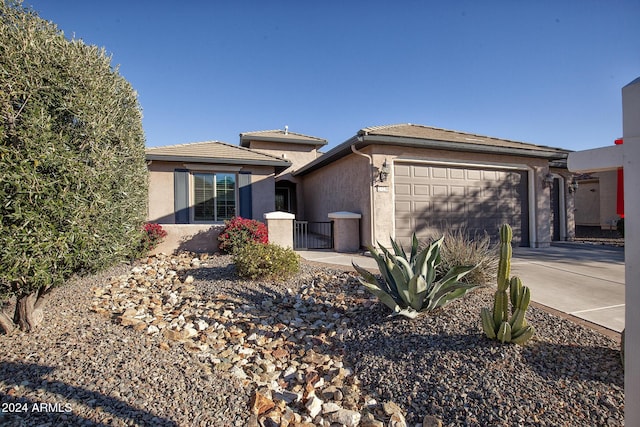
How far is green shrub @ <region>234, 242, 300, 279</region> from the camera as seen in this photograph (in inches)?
225

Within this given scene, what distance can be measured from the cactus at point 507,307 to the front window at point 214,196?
9696 mm

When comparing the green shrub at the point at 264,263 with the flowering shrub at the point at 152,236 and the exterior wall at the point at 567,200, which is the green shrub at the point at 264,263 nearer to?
the flowering shrub at the point at 152,236

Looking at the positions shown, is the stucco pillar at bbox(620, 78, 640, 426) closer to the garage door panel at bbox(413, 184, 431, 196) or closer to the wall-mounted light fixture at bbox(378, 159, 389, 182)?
the wall-mounted light fixture at bbox(378, 159, 389, 182)

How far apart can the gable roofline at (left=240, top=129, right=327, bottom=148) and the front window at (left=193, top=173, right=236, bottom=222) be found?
661 centimetres

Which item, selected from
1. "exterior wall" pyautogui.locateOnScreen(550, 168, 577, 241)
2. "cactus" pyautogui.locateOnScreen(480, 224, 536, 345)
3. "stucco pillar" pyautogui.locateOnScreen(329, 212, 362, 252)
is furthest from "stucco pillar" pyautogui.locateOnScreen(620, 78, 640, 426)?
"exterior wall" pyautogui.locateOnScreen(550, 168, 577, 241)

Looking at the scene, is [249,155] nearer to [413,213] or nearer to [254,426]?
[413,213]

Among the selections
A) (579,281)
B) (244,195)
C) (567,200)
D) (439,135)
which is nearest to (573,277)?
(579,281)

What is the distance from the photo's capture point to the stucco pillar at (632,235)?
4.51 feet

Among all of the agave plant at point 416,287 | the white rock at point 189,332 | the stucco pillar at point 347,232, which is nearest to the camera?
the agave plant at point 416,287

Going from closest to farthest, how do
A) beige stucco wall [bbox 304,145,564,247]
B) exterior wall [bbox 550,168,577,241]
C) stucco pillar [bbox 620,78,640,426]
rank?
stucco pillar [bbox 620,78,640,426], beige stucco wall [bbox 304,145,564,247], exterior wall [bbox 550,168,577,241]

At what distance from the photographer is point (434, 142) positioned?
28.4 ft

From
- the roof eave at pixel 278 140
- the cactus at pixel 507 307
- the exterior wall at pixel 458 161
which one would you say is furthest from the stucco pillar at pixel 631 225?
the roof eave at pixel 278 140

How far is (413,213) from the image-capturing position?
9.02 meters

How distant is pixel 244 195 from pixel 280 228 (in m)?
3.46
